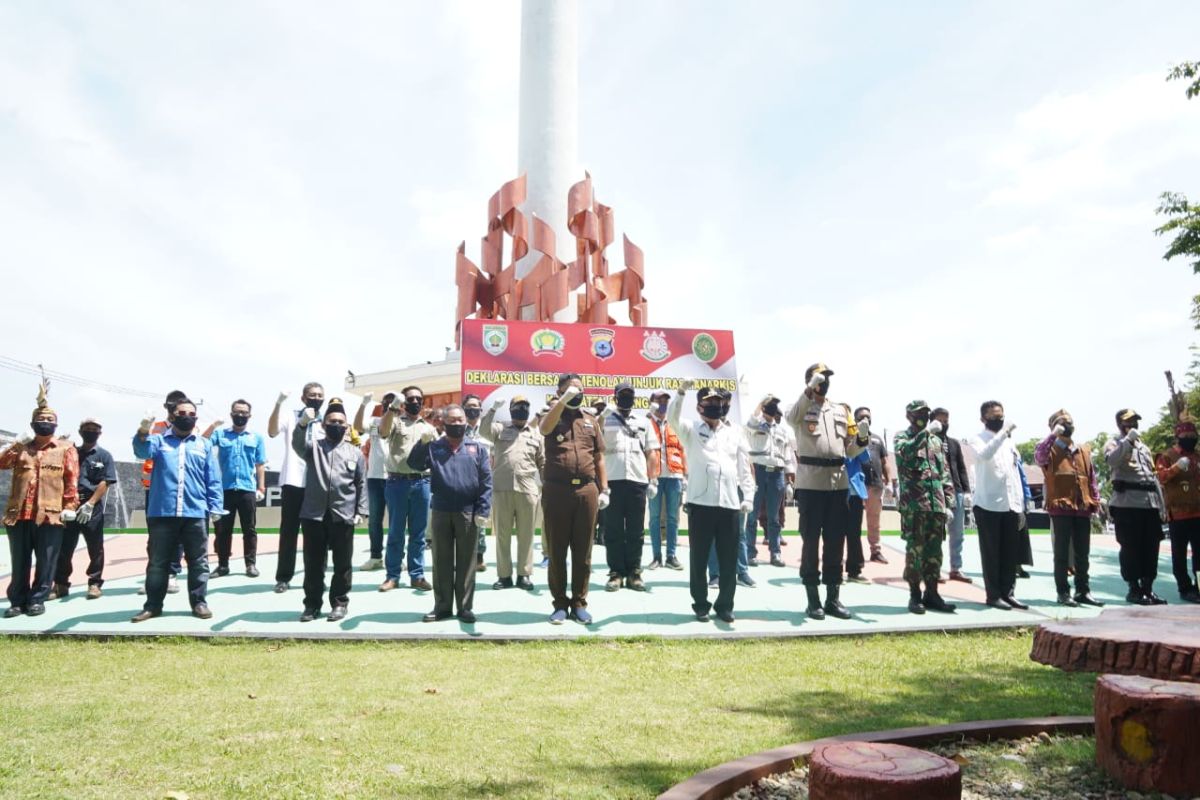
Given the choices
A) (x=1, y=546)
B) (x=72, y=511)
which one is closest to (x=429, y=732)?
(x=72, y=511)

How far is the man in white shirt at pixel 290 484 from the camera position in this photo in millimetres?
7211

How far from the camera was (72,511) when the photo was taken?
280 inches

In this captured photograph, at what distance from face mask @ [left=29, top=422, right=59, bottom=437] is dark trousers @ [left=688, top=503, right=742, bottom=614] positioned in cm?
568

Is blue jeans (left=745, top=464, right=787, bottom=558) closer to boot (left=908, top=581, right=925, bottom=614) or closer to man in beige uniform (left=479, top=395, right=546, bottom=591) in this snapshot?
boot (left=908, top=581, right=925, bottom=614)

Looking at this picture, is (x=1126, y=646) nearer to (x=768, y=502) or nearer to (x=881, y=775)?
(x=881, y=775)

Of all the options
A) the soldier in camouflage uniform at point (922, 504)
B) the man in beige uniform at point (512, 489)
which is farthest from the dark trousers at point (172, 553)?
the soldier in camouflage uniform at point (922, 504)

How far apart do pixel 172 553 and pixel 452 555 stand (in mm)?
2366

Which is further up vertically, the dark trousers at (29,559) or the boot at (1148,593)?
the dark trousers at (29,559)

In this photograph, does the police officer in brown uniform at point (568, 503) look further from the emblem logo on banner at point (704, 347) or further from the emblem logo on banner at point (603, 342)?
the emblem logo on banner at point (704, 347)

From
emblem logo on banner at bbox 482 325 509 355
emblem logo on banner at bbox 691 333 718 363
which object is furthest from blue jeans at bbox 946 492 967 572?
emblem logo on banner at bbox 482 325 509 355

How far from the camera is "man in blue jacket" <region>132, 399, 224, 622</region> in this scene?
6.65m

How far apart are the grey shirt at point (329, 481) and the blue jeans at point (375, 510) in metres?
1.59

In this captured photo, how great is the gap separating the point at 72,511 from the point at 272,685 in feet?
12.1

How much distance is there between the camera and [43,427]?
7141mm
